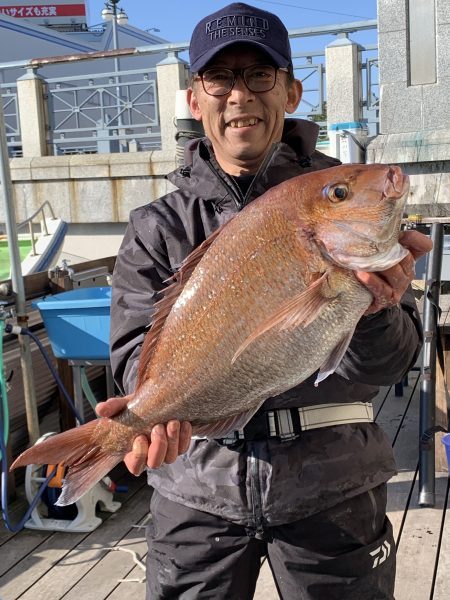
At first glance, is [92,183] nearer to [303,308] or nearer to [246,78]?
[246,78]

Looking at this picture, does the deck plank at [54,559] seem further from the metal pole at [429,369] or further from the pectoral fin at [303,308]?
the pectoral fin at [303,308]

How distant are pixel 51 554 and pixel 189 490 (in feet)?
6.88

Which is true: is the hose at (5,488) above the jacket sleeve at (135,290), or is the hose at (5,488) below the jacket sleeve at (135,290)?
below

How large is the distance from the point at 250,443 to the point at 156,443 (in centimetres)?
31

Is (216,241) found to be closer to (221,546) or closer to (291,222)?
(291,222)

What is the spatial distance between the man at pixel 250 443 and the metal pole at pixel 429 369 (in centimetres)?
215

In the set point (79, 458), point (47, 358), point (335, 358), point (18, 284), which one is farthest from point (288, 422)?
point (18, 284)

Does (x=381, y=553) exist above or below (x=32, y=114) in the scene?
below

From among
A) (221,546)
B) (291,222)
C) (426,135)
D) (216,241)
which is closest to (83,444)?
(221,546)

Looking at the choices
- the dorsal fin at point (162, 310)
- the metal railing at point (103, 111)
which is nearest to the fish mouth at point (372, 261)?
the dorsal fin at point (162, 310)

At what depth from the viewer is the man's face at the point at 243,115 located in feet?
6.36

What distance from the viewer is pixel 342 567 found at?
1.89m

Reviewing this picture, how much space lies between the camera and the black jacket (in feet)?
6.08

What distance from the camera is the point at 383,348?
1709mm
